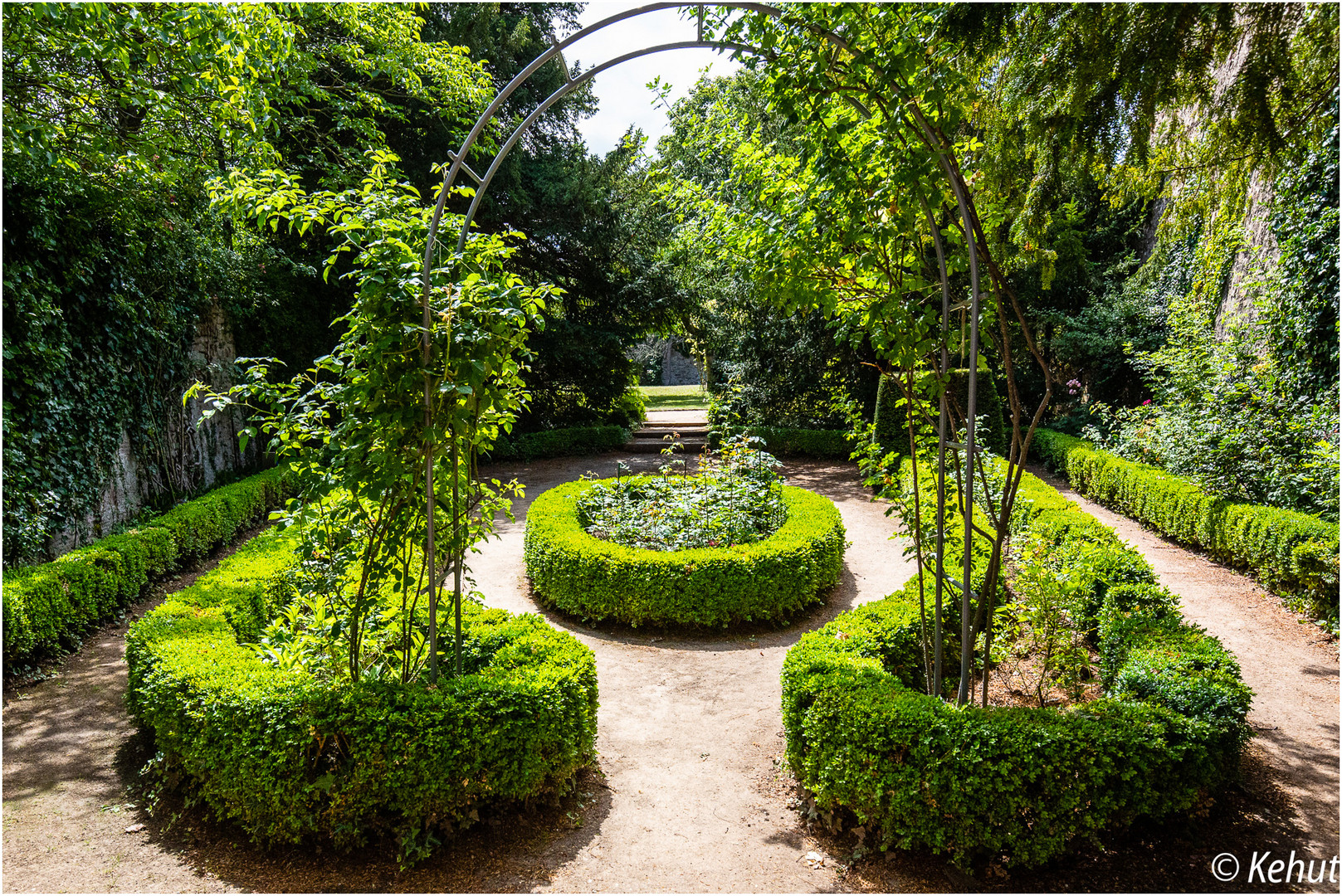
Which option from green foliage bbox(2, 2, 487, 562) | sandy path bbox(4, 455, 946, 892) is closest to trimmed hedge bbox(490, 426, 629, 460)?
green foliage bbox(2, 2, 487, 562)

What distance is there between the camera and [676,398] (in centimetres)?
2898

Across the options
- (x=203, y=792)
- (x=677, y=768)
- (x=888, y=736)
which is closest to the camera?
(x=888, y=736)

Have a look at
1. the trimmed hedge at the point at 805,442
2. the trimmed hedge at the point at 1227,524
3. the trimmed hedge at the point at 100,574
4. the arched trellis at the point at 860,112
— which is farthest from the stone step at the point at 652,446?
the arched trellis at the point at 860,112

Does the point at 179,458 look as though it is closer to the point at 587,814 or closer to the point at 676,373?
the point at 587,814

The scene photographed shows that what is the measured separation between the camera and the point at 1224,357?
8211 millimetres

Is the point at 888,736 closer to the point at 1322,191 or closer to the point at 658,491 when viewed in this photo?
the point at 658,491

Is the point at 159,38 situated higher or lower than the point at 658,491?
higher

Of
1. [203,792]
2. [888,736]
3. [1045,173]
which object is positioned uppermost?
[1045,173]

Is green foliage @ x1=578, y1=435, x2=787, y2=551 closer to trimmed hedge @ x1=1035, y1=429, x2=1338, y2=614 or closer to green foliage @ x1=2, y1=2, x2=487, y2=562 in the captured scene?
green foliage @ x1=2, y1=2, x2=487, y2=562

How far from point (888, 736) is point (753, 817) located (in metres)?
0.88

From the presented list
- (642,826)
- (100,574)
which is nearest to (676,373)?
(100,574)

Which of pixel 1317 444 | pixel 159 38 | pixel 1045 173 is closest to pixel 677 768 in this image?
pixel 1045 173

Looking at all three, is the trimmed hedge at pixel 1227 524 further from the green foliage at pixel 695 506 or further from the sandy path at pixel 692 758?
the green foliage at pixel 695 506

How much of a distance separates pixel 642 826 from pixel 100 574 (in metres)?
5.13
